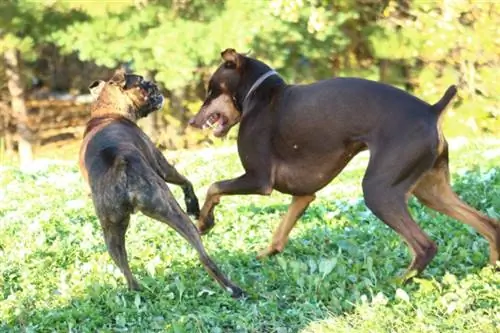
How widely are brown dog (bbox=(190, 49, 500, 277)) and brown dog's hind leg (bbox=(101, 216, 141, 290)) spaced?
0.74 m

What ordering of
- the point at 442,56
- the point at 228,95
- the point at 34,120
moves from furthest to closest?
the point at 34,120 → the point at 442,56 → the point at 228,95

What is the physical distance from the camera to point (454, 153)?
1192cm

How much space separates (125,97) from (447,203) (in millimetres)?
2534

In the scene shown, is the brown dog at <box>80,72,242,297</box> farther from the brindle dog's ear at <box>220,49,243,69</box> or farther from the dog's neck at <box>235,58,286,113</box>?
the brindle dog's ear at <box>220,49,243,69</box>

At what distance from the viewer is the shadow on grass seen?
217 inches

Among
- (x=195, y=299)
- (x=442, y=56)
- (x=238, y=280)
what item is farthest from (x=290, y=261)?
(x=442, y=56)

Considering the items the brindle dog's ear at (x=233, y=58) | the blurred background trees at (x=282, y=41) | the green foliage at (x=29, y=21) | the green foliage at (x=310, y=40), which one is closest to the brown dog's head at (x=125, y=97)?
the brindle dog's ear at (x=233, y=58)

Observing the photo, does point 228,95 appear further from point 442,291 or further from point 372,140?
point 442,291

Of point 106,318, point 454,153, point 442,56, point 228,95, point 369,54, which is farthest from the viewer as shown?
point 369,54

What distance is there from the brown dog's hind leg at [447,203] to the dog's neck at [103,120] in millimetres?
2168

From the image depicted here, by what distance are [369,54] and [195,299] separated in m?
13.5

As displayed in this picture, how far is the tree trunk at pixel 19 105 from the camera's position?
19.2m

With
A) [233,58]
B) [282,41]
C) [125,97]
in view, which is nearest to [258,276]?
[233,58]

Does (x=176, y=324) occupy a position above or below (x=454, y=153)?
above
